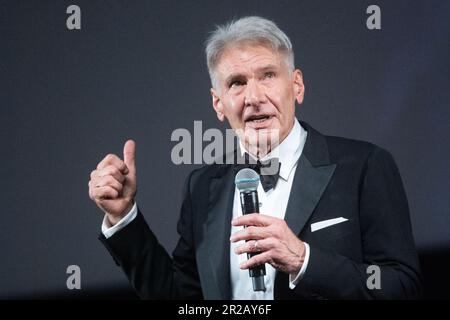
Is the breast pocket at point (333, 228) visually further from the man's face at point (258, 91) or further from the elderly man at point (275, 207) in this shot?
the man's face at point (258, 91)

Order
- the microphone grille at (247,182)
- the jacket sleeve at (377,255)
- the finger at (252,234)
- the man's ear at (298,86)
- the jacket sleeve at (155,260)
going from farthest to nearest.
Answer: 1. the man's ear at (298,86)
2. the jacket sleeve at (155,260)
3. the jacket sleeve at (377,255)
4. the microphone grille at (247,182)
5. the finger at (252,234)

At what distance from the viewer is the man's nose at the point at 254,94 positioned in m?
2.32

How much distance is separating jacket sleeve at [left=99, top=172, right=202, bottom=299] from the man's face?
39 centimetres

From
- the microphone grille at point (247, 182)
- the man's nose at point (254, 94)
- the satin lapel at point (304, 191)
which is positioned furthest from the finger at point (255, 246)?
the man's nose at point (254, 94)

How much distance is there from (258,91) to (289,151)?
0.25 m

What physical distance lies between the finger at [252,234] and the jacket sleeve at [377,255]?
9.1 inches

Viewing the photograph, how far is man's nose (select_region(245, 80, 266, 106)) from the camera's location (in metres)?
2.32

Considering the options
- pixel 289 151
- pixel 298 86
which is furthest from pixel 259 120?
pixel 298 86

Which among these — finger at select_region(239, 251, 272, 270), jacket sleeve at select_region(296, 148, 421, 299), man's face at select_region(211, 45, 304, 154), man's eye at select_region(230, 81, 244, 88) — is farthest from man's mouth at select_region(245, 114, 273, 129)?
finger at select_region(239, 251, 272, 270)

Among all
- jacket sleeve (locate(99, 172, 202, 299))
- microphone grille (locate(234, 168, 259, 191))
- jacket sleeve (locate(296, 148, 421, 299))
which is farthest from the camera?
jacket sleeve (locate(99, 172, 202, 299))

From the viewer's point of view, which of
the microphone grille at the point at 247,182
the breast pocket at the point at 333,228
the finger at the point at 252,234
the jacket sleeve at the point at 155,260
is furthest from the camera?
the jacket sleeve at the point at 155,260

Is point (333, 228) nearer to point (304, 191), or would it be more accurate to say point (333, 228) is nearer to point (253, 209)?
point (304, 191)

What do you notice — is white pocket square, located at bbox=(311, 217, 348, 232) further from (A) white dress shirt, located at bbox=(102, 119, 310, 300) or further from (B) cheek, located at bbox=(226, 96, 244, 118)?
(B) cheek, located at bbox=(226, 96, 244, 118)

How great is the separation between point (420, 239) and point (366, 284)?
0.55 m
